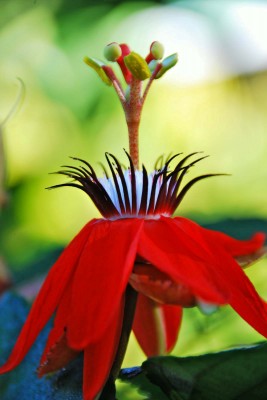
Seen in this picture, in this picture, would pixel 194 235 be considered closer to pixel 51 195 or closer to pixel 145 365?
pixel 145 365

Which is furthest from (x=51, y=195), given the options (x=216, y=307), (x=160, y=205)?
(x=216, y=307)

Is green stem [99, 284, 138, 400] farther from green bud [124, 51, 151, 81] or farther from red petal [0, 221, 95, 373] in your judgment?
green bud [124, 51, 151, 81]

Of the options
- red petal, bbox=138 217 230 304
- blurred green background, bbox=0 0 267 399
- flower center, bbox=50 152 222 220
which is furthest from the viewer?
blurred green background, bbox=0 0 267 399

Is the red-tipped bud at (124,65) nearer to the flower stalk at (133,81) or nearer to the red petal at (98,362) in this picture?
the flower stalk at (133,81)

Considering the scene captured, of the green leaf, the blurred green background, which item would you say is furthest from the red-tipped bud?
the blurred green background

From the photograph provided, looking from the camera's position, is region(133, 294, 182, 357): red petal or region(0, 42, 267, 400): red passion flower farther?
region(133, 294, 182, 357): red petal

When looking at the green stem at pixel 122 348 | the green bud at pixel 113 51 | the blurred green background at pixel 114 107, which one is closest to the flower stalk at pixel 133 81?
the green bud at pixel 113 51
